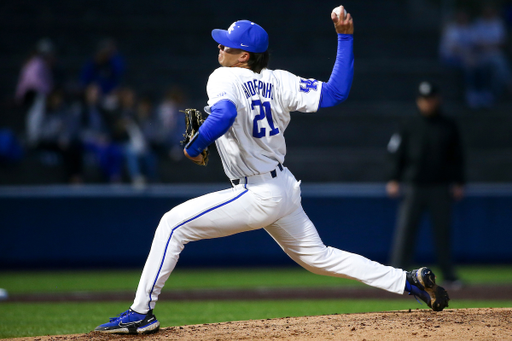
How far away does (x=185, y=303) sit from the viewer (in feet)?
21.5

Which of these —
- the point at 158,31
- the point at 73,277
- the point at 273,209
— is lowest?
the point at 73,277

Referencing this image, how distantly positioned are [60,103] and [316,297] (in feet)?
18.3

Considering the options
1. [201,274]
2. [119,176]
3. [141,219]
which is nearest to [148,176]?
[119,176]

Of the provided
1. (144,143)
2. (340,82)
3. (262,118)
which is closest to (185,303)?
(262,118)

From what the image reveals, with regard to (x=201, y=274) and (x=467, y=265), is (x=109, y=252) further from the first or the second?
(x=467, y=265)

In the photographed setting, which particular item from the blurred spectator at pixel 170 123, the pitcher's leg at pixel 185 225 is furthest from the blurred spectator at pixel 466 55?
the pitcher's leg at pixel 185 225

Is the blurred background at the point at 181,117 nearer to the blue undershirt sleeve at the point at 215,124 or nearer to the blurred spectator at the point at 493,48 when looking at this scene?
the blurred spectator at the point at 493,48

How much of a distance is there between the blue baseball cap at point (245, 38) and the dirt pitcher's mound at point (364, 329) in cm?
170

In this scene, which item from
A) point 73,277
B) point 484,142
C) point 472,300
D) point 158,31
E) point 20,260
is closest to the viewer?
point 472,300

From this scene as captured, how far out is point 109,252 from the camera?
9531 mm

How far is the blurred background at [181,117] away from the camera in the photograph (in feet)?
31.3

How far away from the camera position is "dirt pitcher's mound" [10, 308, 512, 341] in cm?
377

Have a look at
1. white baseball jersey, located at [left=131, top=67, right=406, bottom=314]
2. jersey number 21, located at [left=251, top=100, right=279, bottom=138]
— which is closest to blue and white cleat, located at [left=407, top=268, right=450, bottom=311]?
white baseball jersey, located at [left=131, top=67, right=406, bottom=314]

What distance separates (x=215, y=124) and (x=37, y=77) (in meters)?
8.41
